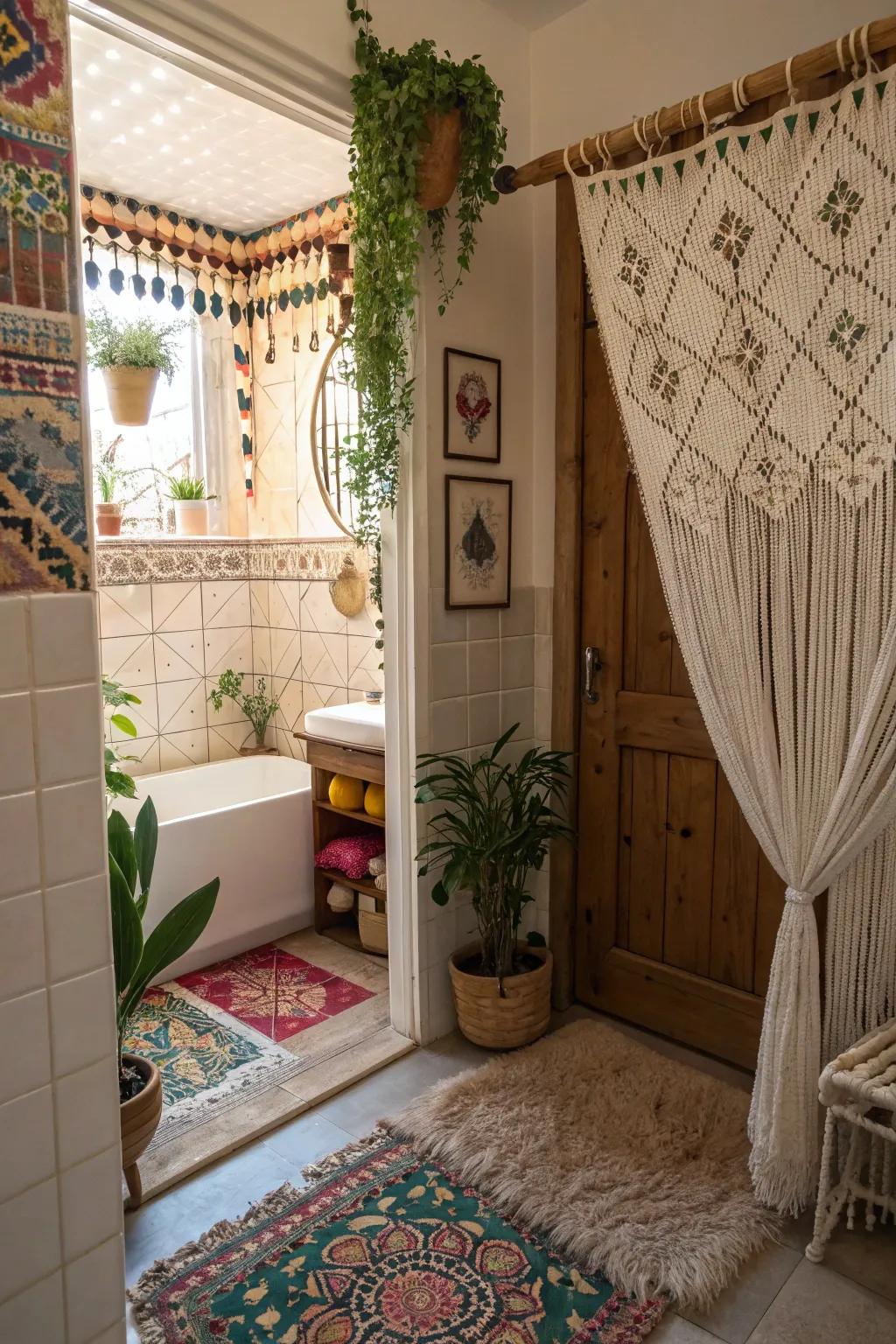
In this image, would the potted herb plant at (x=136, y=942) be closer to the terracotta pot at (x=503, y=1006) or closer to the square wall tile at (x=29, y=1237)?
the square wall tile at (x=29, y=1237)

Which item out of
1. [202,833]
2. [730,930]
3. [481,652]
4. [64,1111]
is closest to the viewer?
[64,1111]

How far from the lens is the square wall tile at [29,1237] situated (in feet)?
4.20

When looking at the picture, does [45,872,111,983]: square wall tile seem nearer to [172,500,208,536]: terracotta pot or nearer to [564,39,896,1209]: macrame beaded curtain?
[564,39,896,1209]: macrame beaded curtain

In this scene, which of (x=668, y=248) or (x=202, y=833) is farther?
(x=202, y=833)

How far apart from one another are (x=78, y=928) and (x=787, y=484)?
1562mm

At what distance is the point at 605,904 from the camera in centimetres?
261

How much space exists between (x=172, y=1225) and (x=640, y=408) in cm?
201

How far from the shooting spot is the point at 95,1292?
1391mm

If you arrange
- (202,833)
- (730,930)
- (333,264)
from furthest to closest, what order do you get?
(333,264) < (202,833) < (730,930)

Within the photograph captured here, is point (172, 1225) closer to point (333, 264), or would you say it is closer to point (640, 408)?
point (640, 408)

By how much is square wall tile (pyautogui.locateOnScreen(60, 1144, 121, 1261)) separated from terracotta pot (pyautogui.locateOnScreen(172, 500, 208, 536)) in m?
2.79

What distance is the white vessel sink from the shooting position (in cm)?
294

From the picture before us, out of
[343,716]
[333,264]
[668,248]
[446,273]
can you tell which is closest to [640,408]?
[668,248]

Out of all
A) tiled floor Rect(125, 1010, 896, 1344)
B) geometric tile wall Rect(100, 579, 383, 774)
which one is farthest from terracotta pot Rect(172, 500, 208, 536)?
tiled floor Rect(125, 1010, 896, 1344)
